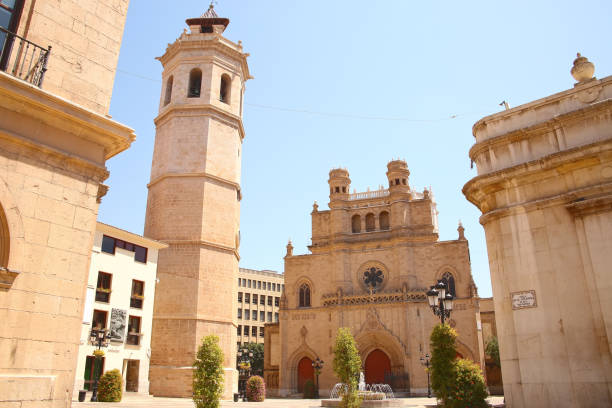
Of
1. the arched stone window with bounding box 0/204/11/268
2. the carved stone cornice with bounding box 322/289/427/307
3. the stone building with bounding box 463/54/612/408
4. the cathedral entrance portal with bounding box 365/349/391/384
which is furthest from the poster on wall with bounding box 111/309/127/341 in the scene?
the cathedral entrance portal with bounding box 365/349/391/384

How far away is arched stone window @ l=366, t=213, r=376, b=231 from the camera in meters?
39.0

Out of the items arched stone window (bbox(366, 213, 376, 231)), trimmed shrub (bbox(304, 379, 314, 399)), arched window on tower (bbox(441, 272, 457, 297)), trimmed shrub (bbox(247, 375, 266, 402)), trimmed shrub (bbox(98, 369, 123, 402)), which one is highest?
arched stone window (bbox(366, 213, 376, 231))

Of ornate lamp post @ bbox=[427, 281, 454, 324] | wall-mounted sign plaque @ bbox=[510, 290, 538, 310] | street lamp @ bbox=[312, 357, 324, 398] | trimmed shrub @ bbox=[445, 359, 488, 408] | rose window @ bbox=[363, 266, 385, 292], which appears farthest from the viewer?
rose window @ bbox=[363, 266, 385, 292]

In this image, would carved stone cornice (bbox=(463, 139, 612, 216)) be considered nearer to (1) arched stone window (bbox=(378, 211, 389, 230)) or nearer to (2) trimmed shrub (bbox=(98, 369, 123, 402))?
(2) trimmed shrub (bbox=(98, 369, 123, 402))

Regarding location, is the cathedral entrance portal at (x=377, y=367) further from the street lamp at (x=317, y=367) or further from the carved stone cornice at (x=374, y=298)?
the carved stone cornice at (x=374, y=298)

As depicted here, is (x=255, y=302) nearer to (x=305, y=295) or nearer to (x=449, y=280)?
(x=305, y=295)

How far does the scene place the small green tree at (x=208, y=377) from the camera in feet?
41.8

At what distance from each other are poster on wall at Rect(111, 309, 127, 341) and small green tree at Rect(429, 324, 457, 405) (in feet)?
48.2

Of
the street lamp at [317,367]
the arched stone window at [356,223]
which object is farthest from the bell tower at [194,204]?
the arched stone window at [356,223]

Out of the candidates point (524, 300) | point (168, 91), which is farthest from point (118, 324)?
point (524, 300)

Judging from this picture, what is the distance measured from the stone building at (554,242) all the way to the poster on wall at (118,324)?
16.5m

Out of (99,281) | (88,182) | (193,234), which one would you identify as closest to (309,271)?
(193,234)

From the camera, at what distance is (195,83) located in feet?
84.3

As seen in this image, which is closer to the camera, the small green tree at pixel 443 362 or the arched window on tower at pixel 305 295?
the small green tree at pixel 443 362
